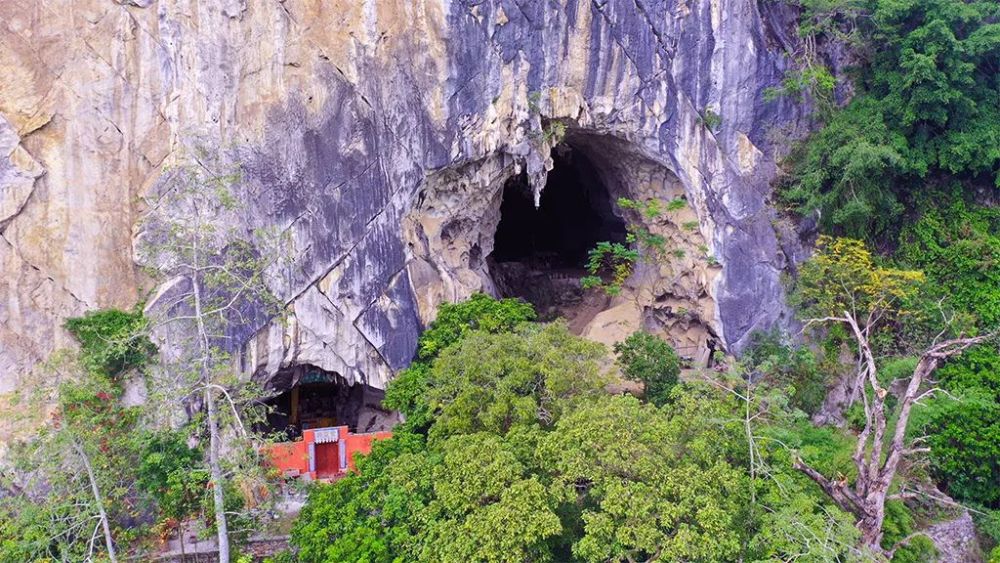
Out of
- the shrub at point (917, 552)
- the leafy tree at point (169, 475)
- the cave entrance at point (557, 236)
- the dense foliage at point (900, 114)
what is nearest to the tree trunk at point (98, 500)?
the leafy tree at point (169, 475)

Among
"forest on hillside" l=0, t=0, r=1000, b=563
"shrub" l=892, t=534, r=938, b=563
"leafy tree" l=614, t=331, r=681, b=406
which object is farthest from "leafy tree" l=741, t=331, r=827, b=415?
"shrub" l=892, t=534, r=938, b=563

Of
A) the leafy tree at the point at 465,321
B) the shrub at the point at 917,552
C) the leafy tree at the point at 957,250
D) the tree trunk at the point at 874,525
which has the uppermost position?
the leafy tree at the point at 957,250

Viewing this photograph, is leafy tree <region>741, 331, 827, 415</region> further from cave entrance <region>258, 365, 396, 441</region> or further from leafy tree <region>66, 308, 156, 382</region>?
leafy tree <region>66, 308, 156, 382</region>

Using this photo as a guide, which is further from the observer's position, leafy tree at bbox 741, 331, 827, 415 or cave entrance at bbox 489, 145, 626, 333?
cave entrance at bbox 489, 145, 626, 333

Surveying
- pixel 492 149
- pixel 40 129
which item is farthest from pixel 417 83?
pixel 40 129

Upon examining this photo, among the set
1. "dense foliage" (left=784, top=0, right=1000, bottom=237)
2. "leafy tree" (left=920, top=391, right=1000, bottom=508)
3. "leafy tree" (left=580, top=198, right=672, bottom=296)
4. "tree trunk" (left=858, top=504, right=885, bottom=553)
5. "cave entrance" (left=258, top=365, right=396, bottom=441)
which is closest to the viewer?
"tree trunk" (left=858, top=504, right=885, bottom=553)

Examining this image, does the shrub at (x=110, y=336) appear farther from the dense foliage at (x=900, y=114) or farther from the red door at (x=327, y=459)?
the dense foliage at (x=900, y=114)

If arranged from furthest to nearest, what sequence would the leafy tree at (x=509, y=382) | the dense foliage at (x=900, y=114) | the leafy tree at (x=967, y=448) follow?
the dense foliage at (x=900, y=114) < the leafy tree at (x=967, y=448) < the leafy tree at (x=509, y=382)
